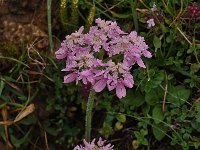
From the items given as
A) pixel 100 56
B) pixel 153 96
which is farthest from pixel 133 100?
pixel 100 56

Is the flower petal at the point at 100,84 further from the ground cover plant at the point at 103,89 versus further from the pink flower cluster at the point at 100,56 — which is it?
the ground cover plant at the point at 103,89

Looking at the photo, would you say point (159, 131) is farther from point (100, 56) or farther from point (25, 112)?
point (25, 112)

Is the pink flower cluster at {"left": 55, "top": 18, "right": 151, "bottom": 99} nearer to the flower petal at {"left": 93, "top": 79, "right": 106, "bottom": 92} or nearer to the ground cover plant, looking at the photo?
the flower petal at {"left": 93, "top": 79, "right": 106, "bottom": 92}

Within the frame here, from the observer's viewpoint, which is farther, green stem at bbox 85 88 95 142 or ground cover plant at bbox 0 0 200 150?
ground cover plant at bbox 0 0 200 150

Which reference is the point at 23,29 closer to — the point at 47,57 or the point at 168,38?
the point at 47,57

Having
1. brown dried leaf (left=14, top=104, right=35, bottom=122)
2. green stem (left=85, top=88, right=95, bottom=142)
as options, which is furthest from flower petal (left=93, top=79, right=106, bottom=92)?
brown dried leaf (left=14, top=104, right=35, bottom=122)

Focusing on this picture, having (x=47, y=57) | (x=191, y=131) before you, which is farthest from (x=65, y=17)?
(x=191, y=131)

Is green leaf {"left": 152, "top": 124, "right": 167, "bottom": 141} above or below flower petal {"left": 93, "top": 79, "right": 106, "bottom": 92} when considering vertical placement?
below
